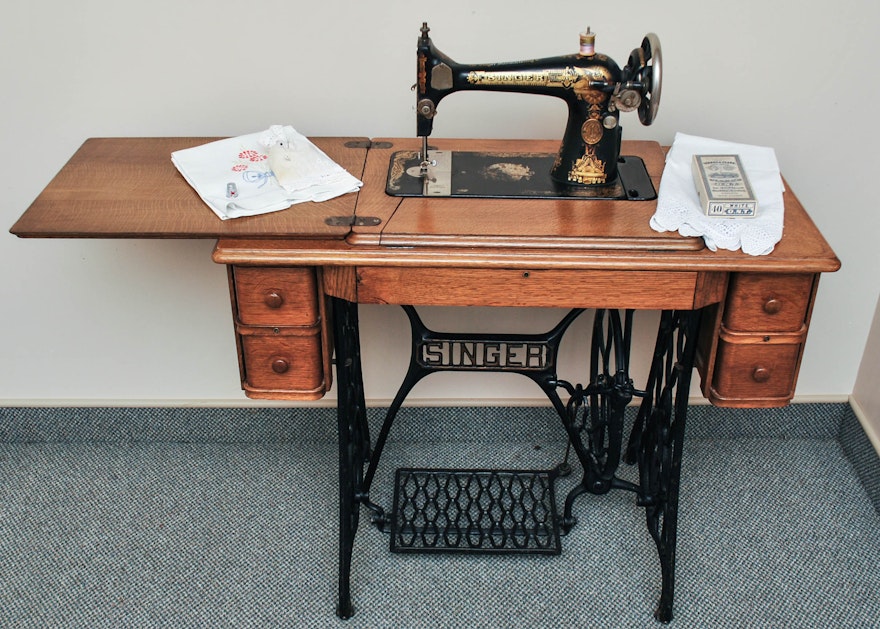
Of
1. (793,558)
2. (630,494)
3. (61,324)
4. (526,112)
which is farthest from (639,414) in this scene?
(61,324)

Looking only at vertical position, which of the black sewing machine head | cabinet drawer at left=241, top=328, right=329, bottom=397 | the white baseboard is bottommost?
the white baseboard

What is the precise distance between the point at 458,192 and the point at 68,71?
917 mm

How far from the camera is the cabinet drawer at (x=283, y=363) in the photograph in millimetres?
1800

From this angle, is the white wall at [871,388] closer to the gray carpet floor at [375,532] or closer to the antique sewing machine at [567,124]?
the gray carpet floor at [375,532]

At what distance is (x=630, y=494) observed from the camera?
241cm

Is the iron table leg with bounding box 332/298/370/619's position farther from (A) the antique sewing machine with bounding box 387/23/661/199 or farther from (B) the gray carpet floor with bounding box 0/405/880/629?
(A) the antique sewing machine with bounding box 387/23/661/199

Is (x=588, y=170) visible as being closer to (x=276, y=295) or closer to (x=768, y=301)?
(x=768, y=301)

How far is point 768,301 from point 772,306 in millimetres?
11

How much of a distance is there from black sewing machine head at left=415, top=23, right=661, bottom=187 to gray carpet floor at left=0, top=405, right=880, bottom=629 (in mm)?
970

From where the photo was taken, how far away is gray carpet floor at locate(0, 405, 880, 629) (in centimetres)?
212

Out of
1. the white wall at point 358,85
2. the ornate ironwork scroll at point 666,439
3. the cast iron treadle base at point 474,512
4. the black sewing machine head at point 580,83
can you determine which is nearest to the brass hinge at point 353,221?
the black sewing machine head at point 580,83

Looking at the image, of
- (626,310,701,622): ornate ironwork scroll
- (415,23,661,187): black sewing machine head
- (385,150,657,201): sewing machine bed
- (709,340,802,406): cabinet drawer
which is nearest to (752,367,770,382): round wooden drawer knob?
(709,340,802,406): cabinet drawer

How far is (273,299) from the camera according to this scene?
1.74m

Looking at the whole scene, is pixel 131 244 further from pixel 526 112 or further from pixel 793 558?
pixel 793 558
